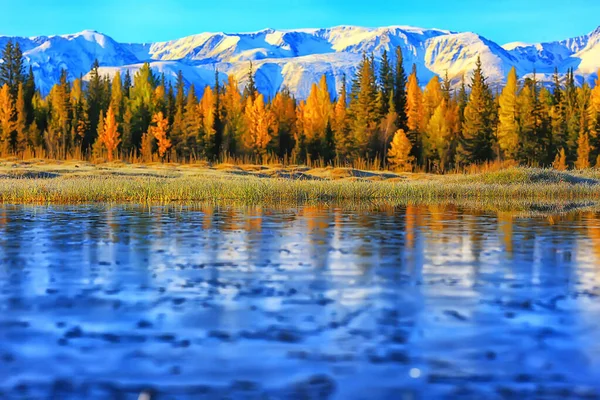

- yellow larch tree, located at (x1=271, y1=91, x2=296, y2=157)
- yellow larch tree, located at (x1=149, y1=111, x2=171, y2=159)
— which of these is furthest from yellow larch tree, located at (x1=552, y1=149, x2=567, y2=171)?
yellow larch tree, located at (x1=149, y1=111, x2=171, y2=159)

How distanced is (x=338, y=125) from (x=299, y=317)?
206ft

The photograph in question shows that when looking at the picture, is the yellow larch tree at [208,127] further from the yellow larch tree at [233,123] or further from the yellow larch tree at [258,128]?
the yellow larch tree at [258,128]

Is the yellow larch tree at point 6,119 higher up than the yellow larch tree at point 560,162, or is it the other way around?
the yellow larch tree at point 6,119

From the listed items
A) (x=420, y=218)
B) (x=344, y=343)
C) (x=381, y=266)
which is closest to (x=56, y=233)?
(x=381, y=266)

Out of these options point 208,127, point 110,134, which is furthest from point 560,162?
point 110,134

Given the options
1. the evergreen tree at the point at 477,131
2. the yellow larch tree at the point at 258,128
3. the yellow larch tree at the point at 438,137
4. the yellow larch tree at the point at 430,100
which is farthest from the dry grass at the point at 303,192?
the yellow larch tree at the point at 258,128

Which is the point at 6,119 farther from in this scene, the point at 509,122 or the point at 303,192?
the point at 303,192

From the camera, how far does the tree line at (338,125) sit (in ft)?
217

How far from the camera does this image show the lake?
6.28 metres

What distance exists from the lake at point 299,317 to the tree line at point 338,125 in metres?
49.9

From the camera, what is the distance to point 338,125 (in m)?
70.7

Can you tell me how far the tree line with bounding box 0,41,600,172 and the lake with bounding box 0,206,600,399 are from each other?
164 ft

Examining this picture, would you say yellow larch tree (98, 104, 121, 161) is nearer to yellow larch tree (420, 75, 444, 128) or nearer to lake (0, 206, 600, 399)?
yellow larch tree (420, 75, 444, 128)

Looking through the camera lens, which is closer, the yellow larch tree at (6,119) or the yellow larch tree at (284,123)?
the yellow larch tree at (6,119)
